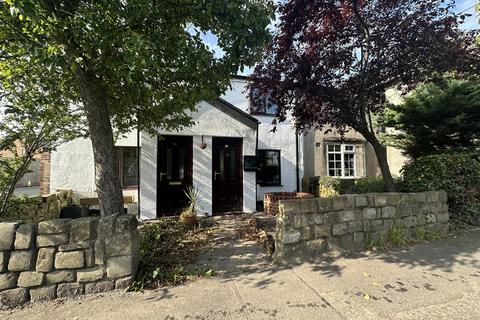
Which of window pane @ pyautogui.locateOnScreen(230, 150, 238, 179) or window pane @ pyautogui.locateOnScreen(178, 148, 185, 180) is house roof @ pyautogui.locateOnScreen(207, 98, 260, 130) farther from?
window pane @ pyautogui.locateOnScreen(178, 148, 185, 180)

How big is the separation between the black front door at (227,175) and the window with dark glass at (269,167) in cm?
207

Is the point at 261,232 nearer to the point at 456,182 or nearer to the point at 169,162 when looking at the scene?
the point at 169,162

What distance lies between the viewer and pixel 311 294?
130 inches

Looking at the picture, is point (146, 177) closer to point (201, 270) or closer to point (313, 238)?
point (201, 270)

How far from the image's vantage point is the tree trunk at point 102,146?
3902 millimetres

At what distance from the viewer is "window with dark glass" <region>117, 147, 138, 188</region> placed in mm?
8391

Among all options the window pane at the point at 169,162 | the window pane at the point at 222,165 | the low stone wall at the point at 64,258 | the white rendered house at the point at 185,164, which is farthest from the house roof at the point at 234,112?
the low stone wall at the point at 64,258

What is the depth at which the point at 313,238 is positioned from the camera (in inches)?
177

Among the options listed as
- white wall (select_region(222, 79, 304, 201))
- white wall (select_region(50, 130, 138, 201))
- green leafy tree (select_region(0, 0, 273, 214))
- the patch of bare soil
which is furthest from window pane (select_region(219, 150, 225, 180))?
green leafy tree (select_region(0, 0, 273, 214))

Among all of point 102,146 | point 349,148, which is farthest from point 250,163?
point 349,148

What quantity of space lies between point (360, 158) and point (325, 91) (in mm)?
9041

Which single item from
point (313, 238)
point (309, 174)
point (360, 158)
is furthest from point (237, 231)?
point (360, 158)

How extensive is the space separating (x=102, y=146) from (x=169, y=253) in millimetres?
2218

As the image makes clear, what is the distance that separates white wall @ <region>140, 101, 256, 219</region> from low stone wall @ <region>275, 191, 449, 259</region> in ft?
13.5
